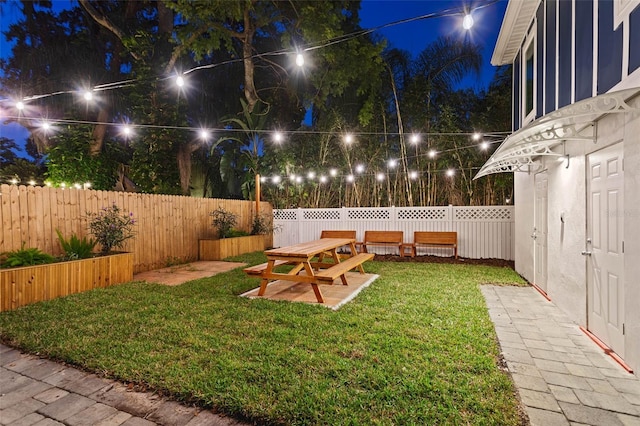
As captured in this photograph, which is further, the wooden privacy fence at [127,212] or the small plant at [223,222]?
the small plant at [223,222]

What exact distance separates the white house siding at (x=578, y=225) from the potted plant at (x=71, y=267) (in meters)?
6.26

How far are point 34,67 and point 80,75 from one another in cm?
169

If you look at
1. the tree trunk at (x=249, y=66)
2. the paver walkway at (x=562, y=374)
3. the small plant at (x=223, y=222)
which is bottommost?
the paver walkway at (x=562, y=374)

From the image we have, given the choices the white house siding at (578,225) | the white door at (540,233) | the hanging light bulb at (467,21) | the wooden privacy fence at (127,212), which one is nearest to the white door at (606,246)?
the white house siding at (578,225)

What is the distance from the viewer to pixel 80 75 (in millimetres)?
11328

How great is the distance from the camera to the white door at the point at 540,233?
447 cm

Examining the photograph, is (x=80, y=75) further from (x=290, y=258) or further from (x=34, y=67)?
(x=290, y=258)

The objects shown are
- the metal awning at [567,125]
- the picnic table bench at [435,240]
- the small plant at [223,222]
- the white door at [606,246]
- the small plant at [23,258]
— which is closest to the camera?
the metal awning at [567,125]

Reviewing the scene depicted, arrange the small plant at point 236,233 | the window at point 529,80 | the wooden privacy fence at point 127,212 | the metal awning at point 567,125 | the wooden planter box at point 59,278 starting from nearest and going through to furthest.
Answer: the metal awning at point 567,125 → the wooden planter box at point 59,278 → the wooden privacy fence at point 127,212 → the window at point 529,80 → the small plant at point 236,233

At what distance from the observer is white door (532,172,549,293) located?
4473mm

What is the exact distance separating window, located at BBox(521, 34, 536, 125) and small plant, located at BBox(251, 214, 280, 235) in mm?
7079

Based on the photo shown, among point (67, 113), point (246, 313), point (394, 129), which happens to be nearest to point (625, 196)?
point (246, 313)

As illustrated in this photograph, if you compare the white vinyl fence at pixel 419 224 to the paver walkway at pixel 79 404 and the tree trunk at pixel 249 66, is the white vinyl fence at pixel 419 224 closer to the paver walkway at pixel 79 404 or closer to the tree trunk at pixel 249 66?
the tree trunk at pixel 249 66

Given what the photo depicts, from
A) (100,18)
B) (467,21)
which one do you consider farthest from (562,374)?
(100,18)
